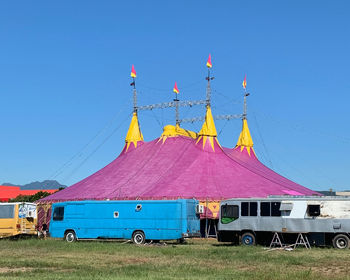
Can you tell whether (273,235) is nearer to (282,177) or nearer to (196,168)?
(196,168)

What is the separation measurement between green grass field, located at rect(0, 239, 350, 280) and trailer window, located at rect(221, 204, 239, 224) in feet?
13.1

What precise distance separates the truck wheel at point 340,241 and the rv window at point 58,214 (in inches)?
674

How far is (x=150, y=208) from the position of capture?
3231 cm

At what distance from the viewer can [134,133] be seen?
187 feet

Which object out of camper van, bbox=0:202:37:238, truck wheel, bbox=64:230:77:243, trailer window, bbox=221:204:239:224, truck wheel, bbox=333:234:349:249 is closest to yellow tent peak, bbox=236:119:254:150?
truck wheel, bbox=64:230:77:243

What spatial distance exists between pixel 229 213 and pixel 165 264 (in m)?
11.1

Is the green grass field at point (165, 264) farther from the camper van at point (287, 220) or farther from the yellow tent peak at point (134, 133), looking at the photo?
the yellow tent peak at point (134, 133)

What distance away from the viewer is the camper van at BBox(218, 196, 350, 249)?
1118 inches

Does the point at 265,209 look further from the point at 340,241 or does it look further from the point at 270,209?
the point at 340,241

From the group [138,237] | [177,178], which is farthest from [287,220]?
[177,178]

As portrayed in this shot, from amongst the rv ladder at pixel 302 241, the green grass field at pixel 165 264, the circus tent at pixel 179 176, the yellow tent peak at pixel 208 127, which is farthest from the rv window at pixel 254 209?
the yellow tent peak at pixel 208 127

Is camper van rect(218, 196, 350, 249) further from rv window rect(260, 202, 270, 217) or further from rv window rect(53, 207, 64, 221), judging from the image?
rv window rect(53, 207, 64, 221)

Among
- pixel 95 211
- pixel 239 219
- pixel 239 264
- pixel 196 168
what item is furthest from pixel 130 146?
pixel 239 264

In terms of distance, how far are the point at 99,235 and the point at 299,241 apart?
12247 mm
